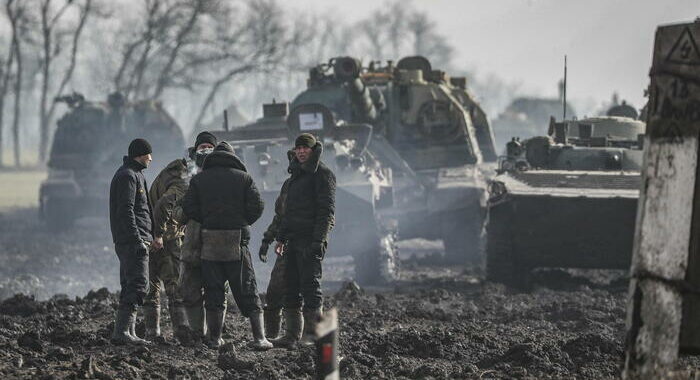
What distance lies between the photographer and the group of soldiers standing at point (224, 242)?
9188 millimetres

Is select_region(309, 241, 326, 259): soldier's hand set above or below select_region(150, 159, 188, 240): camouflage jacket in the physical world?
below

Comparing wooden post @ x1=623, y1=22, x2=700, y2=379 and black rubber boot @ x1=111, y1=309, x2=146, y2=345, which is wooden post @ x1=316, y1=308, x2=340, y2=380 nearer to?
wooden post @ x1=623, y1=22, x2=700, y2=379

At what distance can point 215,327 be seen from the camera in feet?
30.4

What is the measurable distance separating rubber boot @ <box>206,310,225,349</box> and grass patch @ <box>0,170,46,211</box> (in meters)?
23.0

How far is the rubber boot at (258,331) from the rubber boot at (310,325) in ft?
0.99

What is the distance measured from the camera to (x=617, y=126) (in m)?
16.5

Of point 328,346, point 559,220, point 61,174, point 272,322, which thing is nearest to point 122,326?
point 272,322

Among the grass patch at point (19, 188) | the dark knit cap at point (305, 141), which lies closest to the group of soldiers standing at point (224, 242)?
the dark knit cap at point (305, 141)

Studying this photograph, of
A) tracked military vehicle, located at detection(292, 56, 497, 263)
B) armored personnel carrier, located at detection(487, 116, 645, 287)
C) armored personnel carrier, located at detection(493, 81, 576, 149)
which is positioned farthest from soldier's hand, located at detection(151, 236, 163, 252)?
armored personnel carrier, located at detection(493, 81, 576, 149)

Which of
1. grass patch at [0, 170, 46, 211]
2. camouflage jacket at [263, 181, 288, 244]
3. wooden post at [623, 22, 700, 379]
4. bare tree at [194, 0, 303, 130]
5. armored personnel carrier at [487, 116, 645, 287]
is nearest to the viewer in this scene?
wooden post at [623, 22, 700, 379]

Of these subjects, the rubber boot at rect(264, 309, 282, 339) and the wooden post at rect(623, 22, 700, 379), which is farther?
the rubber boot at rect(264, 309, 282, 339)

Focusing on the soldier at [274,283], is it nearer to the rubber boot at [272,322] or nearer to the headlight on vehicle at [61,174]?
the rubber boot at [272,322]

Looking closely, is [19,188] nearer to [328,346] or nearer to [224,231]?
[224,231]

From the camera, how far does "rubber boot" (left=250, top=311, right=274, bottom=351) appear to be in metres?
9.20
